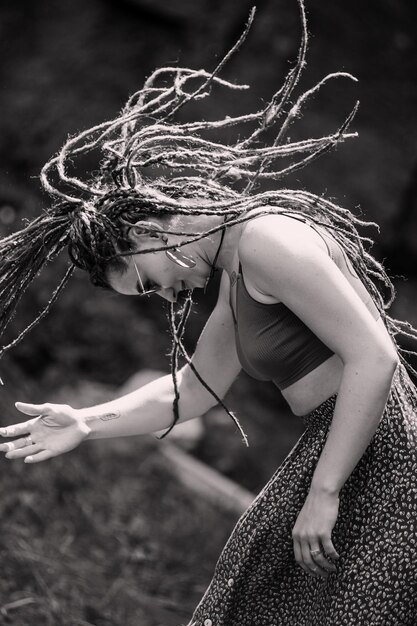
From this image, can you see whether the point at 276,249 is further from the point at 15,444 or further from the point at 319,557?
the point at 15,444

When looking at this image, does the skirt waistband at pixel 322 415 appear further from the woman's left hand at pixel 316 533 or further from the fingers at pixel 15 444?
the fingers at pixel 15 444

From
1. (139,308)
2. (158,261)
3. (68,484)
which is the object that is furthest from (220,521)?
(158,261)

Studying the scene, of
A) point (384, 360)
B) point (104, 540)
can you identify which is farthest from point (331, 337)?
point (104, 540)

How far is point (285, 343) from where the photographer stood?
2.16 meters

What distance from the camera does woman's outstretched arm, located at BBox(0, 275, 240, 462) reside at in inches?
96.9

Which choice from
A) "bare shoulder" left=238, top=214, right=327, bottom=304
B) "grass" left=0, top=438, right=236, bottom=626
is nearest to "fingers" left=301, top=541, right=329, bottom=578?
"bare shoulder" left=238, top=214, right=327, bottom=304

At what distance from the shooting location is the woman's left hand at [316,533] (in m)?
2.01

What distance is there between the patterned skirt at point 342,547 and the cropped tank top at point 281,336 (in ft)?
0.39

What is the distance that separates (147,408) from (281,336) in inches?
23.0

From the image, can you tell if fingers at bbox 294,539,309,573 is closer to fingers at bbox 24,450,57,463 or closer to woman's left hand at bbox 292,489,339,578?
woman's left hand at bbox 292,489,339,578

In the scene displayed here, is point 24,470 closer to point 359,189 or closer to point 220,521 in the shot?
point 220,521

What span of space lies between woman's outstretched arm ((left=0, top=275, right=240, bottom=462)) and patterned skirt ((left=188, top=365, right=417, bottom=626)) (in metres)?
0.38

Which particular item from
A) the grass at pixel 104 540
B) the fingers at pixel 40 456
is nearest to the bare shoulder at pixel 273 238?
the fingers at pixel 40 456

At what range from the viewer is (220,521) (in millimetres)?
4750
